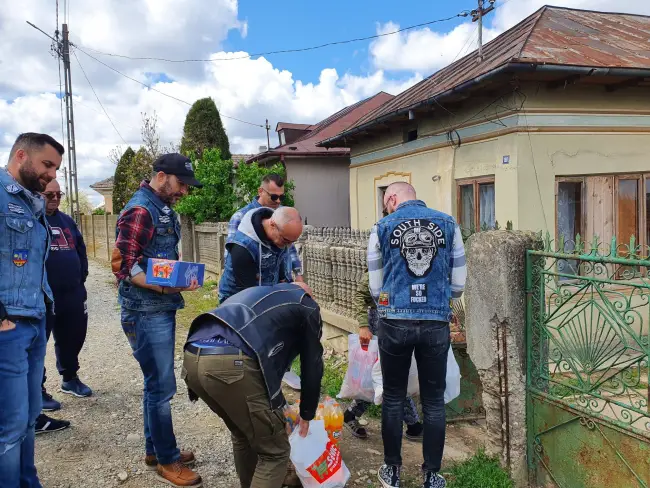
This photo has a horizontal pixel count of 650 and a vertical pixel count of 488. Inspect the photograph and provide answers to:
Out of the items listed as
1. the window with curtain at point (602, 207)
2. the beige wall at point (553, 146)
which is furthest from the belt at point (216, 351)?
the window with curtain at point (602, 207)

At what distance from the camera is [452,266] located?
315 centimetres

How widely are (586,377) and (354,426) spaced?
1.79 metres

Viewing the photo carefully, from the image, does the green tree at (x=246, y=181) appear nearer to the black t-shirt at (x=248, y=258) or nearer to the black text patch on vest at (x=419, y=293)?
the black t-shirt at (x=248, y=258)

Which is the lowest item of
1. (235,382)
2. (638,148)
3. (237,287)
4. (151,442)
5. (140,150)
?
(151,442)

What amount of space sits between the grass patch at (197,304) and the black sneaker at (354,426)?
157 inches

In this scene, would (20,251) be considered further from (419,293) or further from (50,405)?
(50,405)

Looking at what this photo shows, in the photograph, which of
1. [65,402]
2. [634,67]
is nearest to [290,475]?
[65,402]

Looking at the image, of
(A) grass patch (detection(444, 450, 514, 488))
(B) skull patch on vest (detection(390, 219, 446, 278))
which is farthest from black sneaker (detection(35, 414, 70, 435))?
(B) skull patch on vest (detection(390, 219, 446, 278))

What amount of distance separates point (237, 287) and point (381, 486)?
160 cm

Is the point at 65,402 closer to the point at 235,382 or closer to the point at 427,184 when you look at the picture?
the point at 235,382

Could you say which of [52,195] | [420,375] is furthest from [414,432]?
[52,195]

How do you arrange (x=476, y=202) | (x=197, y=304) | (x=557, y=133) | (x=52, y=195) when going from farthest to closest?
(x=197, y=304) → (x=476, y=202) → (x=557, y=133) → (x=52, y=195)

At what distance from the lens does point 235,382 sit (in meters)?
2.29

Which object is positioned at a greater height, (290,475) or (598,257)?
(598,257)
